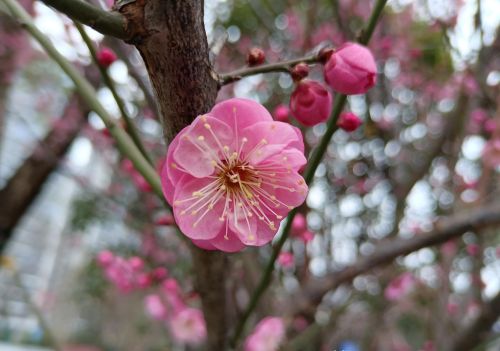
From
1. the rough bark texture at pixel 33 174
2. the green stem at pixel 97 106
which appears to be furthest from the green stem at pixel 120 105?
the rough bark texture at pixel 33 174

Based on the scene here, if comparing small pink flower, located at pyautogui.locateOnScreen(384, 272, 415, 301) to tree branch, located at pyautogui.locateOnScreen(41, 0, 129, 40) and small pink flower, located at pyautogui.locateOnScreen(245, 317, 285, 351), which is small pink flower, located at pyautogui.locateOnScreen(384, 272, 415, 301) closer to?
small pink flower, located at pyautogui.locateOnScreen(245, 317, 285, 351)

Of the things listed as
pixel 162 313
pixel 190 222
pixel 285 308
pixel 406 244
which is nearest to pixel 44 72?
pixel 162 313

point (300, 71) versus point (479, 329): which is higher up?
point (300, 71)

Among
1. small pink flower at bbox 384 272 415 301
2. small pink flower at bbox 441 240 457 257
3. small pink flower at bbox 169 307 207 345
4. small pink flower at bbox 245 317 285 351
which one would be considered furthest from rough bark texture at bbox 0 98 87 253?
small pink flower at bbox 441 240 457 257

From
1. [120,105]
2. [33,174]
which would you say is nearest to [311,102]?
[120,105]

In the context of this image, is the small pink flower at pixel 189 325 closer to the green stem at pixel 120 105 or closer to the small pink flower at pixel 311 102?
the green stem at pixel 120 105

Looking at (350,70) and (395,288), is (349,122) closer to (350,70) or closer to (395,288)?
(350,70)

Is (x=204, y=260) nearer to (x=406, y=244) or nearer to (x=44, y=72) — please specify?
(x=406, y=244)
